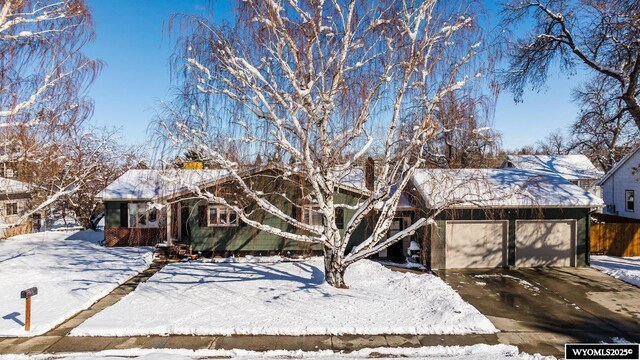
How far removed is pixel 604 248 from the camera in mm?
14523

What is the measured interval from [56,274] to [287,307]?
811 centimetres

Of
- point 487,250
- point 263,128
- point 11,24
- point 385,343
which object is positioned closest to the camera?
point 385,343

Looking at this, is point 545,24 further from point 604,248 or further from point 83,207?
point 83,207

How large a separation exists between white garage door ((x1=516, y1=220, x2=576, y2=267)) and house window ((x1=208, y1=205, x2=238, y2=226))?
418 inches

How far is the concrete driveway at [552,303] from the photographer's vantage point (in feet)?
Answer: 23.2

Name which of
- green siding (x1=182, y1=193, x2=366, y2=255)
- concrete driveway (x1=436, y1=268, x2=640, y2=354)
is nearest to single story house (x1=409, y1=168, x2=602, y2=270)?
concrete driveway (x1=436, y1=268, x2=640, y2=354)

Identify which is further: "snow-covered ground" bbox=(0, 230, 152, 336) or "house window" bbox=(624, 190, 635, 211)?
"house window" bbox=(624, 190, 635, 211)

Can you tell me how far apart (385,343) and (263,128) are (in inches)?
207

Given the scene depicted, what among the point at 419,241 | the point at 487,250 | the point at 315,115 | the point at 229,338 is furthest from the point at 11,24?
the point at 487,250

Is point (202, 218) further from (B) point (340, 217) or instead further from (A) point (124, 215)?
(B) point (340, 217)

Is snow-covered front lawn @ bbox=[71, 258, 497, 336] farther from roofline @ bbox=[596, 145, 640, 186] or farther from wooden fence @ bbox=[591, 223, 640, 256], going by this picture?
roofline @ bbox=[596, 145, 640, 186]

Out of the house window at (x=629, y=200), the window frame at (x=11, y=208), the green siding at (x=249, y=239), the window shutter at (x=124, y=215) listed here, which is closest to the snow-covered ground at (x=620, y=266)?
the green siding at (x=249, y=239)

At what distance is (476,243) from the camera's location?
1255 cm

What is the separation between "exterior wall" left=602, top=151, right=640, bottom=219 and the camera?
830 inches
